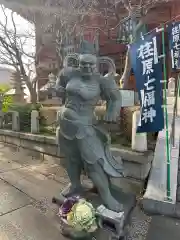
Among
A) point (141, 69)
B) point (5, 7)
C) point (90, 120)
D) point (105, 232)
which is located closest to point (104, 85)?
point (90, 120)

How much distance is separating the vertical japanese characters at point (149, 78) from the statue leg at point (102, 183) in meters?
1.15

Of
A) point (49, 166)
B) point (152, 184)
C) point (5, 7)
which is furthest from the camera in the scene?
point (5, 7)

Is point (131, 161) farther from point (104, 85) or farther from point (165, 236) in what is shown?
point (104, 85)

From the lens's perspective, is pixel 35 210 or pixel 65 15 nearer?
pixel 35 210

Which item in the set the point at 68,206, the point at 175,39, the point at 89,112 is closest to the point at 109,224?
the point at 68,206

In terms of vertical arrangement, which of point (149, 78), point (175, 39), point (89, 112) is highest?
point (175, 39)

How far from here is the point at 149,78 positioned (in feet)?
10.4

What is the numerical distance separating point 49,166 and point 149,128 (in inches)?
132

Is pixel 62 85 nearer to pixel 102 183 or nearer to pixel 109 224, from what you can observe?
pixel 102 183

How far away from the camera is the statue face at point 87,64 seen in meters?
2.53

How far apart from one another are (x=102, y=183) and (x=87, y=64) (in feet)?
5.32

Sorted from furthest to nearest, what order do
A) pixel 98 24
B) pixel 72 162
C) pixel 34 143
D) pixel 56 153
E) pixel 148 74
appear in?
pixel 98 24 → pixel 34 143 → pixel 56 153 → pixel 148 74 → pixel 72 162

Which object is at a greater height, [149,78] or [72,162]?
[149,78]

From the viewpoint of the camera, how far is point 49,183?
439 cm
